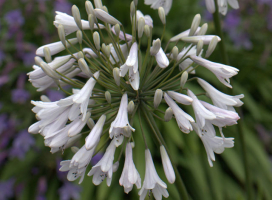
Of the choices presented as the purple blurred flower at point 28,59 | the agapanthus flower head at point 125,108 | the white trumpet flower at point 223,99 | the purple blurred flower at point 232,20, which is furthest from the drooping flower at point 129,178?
the purple blurred flower at point 232,20

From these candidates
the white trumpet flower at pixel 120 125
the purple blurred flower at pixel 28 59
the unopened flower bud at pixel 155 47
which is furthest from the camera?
the purple blurred flower at pixel 28 59

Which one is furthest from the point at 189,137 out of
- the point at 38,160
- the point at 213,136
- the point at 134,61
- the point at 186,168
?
the point at 134,61

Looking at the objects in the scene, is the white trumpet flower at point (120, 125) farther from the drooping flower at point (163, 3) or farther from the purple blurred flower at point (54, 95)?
the purple blurred flower at point (54, 95)

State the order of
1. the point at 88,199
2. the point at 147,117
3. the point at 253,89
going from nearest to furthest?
the point at 147,117, the point at 88,199, the point at 253,89

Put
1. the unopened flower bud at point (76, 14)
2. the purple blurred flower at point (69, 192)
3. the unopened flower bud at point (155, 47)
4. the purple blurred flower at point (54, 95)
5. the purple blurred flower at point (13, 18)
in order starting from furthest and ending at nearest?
the purple blurred flower at point (13, 18)
the purple blurred flower at point (54, 95)
the purple blurred flower at point (69, 192)
the unopened flower bud at point (76, 14)
the unopened flower bud at point (155, 47)

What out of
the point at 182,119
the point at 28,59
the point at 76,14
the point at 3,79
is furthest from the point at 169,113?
the point at 3,79

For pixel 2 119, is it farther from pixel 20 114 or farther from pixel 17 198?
pixel 17 198

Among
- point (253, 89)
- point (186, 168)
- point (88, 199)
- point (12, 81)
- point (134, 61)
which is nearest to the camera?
point (134, 61)
